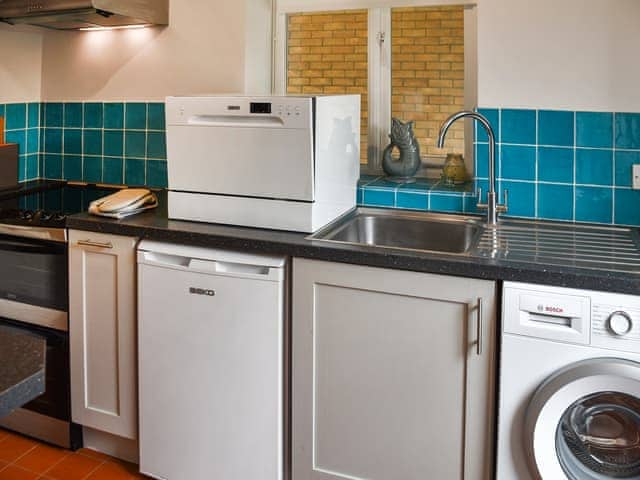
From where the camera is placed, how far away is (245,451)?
209 cm

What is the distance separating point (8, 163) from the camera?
2.97 meters

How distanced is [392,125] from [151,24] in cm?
115

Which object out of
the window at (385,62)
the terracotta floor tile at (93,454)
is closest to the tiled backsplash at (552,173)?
the window at (385,62)

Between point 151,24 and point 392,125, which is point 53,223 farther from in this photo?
point 392,125

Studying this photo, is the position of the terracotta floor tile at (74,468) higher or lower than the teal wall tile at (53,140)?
lower

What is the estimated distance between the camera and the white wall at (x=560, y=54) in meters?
2.17

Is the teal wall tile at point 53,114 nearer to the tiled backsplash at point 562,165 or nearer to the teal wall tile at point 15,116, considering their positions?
the teal wall tile at point 15,116

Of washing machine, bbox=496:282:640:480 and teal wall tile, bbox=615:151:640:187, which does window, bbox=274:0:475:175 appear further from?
washing machine, bbox=496:282:640:480

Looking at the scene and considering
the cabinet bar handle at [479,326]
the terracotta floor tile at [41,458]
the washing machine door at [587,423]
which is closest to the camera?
the washing machine door at [587,423]

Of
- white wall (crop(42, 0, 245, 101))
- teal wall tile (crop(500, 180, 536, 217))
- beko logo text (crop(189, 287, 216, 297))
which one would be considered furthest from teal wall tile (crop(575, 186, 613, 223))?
white wall (crop(42, 0, 245, 101))

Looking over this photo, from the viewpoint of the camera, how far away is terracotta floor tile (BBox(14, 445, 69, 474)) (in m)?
2.39

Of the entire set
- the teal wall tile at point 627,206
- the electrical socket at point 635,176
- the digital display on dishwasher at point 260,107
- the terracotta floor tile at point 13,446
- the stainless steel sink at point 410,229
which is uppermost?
the digital display on dishwasher at point 260,107

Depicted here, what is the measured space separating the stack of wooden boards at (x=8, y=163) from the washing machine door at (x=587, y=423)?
97.1 inches

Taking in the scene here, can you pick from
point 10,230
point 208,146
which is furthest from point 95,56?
point 208,146
